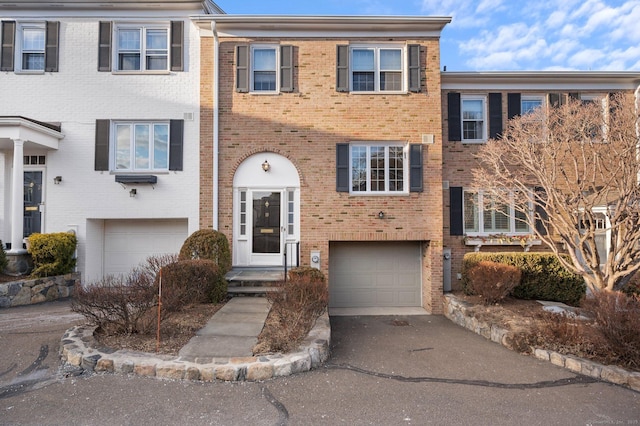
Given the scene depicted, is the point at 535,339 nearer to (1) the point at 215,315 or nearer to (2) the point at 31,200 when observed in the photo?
(1) the point at 215,315

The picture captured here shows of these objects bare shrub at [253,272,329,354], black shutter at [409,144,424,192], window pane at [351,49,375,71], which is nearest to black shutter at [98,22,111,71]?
window pane at [351,49,375,71]

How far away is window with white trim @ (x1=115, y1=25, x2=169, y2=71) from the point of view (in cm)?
973

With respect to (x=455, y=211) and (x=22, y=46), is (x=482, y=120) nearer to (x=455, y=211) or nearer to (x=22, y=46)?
(x=455, y=211)

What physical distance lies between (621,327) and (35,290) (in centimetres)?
1100

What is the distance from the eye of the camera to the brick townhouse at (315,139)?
30.6 feet

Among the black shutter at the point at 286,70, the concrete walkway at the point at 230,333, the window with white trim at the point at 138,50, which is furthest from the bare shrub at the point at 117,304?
the window with white trim at the point at 138,50

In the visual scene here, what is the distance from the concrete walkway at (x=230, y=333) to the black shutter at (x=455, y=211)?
18.8 ft

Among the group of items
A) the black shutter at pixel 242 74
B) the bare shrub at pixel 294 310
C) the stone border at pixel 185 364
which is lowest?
the stone border at pixel 185 364

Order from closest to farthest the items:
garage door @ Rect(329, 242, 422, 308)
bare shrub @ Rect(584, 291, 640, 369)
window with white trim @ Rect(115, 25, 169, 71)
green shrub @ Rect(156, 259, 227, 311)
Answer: bare shrub @ Rect(584, 291, 640, 369)
green shrub @ Rect(156, 259, 227, 311)
window with white trim @ Rect(115, 25, 169, 71)
garage door @ Rect(329, 242, 422, 308)

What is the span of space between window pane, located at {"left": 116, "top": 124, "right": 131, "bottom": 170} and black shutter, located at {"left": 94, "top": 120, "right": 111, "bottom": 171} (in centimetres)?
24

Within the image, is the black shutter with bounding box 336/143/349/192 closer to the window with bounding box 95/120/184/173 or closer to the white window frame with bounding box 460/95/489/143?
the white window frame with bounding box 460/95/489/143

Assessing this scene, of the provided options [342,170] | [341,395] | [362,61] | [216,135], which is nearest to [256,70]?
[216,135]

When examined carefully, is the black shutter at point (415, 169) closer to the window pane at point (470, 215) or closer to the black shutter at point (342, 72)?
the window pane at point (470, 215)

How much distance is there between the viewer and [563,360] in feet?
16.7
